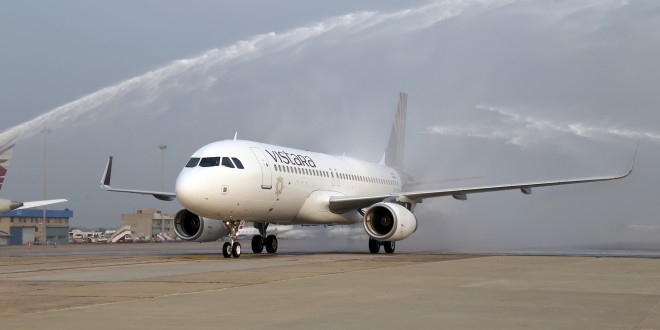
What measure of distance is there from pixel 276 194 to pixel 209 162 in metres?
3.52

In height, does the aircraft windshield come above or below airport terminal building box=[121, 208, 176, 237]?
below

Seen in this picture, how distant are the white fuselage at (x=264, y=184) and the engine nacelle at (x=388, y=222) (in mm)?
2525

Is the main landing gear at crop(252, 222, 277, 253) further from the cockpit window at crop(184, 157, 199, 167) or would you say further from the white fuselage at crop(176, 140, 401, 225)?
the cockpit window at crop(184, 157, 199, 167)

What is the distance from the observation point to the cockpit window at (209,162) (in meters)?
27.7

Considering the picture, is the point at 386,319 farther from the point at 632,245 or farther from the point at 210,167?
the point at 632,245

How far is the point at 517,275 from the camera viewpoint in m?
18.7

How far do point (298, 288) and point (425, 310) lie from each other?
422cm

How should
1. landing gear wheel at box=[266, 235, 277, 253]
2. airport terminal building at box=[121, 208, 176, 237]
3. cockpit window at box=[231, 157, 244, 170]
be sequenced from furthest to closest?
airport terminal building at box=[121, 208, 176, 237], landing gear wheel at box=[266, 235, 277, 253], cockpit window at box=[231, 157, 244, 170]

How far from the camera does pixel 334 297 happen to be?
13500mm

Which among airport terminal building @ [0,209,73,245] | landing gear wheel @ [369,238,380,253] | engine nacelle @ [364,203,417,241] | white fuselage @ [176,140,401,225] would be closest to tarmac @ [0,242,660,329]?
white fuselage @ [176,140,401,225]

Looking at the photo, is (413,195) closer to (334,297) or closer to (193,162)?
(193,162)

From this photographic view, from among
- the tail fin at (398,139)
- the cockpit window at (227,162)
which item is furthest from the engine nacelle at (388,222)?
the tail fin at (398,139)

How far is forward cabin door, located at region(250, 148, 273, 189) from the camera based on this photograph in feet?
96.7

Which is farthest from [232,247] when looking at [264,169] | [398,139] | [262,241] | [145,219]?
[145,219]
